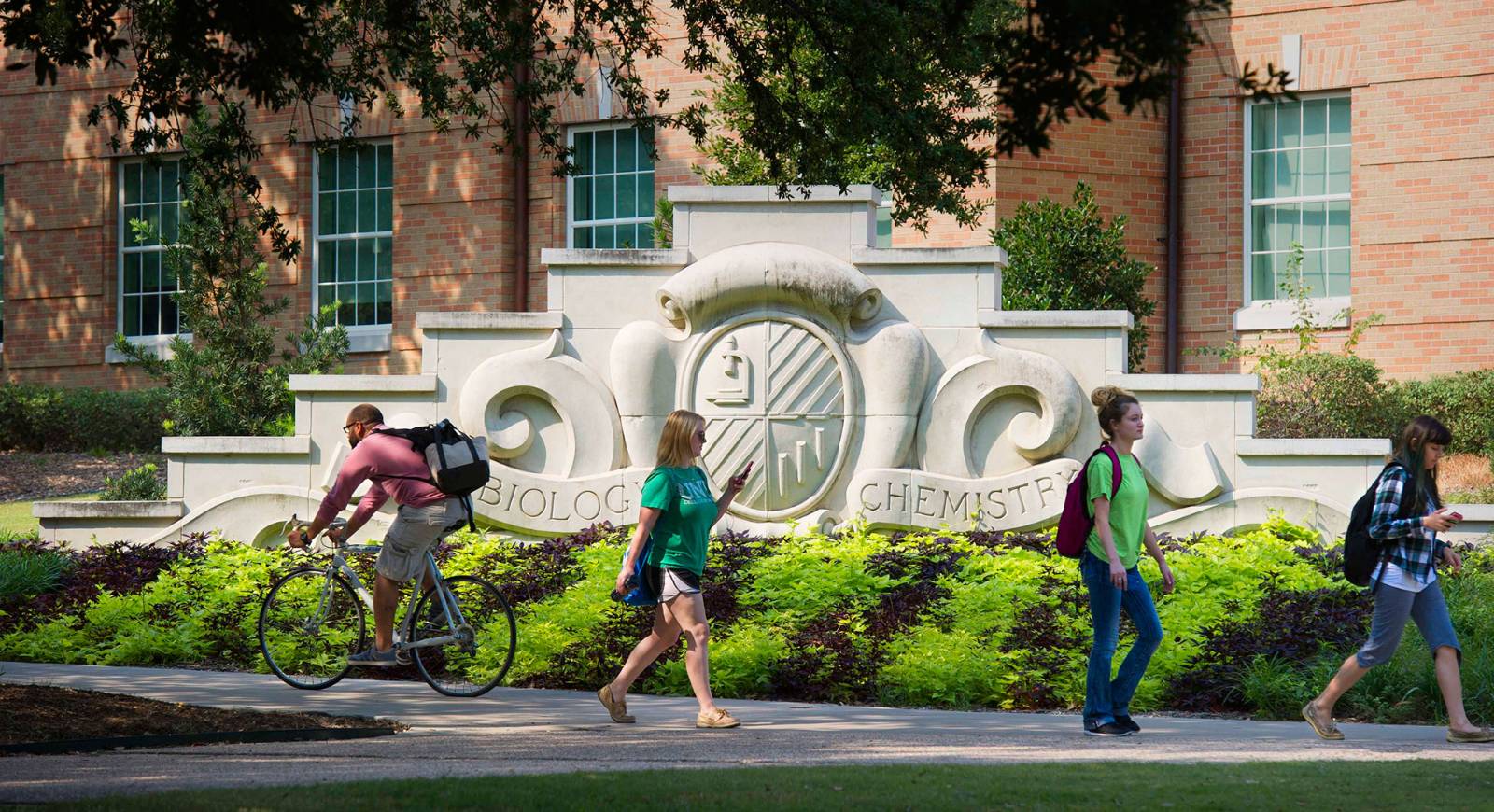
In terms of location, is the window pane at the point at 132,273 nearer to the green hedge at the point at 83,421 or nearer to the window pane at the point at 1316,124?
Answer: the green hedge at the point at 83,421

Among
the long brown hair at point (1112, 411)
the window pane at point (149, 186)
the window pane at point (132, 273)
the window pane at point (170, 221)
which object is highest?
the window pane at point (149, 186)

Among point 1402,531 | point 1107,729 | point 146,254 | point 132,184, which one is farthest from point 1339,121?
point 132,184

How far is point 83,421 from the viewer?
2045cm

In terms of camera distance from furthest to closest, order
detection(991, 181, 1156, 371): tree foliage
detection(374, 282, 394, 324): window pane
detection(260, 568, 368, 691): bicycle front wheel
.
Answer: detection(374, 282, 394, 324): window pane < detection(991, 181, 1156, 371): tree foliage < detection(260, 568, 368, 691): bicycle front wheel

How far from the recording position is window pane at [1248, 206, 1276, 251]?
18.6 meters

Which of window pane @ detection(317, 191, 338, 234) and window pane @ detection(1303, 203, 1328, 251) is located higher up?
window pane @ detection(317, 191, 338, 234)

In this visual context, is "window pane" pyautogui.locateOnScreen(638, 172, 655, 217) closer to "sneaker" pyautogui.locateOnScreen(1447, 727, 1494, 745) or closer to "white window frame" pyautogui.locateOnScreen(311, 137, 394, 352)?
"white window frame" pyautogui.locateOnScreen(311, 137, 394, 352)

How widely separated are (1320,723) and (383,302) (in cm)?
1563

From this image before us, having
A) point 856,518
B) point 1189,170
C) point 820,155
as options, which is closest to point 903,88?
point 820,155

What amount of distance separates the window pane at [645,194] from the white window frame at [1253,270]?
6750mm

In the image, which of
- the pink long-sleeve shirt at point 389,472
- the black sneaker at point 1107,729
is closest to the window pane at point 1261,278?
the black sneaker at point 1107,729

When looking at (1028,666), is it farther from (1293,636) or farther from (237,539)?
(237,539)

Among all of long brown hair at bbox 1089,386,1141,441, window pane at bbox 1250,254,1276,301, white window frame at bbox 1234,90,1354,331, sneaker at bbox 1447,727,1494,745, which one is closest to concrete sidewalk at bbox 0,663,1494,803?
sneaker at bbox 1447,727,1494,745

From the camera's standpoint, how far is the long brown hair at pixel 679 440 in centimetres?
797
